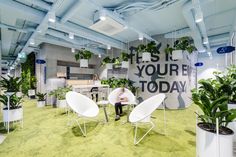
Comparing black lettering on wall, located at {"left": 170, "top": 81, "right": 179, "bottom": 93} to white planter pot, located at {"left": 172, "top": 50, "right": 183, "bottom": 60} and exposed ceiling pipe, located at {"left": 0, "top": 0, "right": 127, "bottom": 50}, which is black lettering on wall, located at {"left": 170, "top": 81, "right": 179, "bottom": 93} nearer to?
white planter pot, located at {"left": 172, "top": 50, "right": 183, "bottom": 60}

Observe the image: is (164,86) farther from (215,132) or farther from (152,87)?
(215,132)

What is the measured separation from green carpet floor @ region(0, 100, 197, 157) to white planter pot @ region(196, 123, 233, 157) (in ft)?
2.09

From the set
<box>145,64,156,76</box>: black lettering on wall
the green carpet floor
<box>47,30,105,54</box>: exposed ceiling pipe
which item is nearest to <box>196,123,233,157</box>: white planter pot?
the green carpet floor

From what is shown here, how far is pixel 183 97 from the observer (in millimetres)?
6000

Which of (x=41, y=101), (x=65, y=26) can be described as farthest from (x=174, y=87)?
(x=41, y=101)

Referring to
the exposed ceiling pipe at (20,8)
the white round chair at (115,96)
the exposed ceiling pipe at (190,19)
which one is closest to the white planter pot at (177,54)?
the exposed ceiling pipe at (190,19)

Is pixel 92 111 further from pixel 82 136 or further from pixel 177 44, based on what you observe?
pixel 177 44

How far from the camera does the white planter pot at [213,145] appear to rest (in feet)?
5.52

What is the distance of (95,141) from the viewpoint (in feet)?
9.48

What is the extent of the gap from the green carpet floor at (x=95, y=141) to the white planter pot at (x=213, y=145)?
0.64 metres

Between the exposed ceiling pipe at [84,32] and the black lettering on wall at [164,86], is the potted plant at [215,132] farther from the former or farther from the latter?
the exposed ceiling pipe at [84,32]

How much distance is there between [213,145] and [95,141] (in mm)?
1984

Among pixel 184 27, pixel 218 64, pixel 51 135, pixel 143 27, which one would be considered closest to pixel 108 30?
pixel 143 27

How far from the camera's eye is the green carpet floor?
2.43 m
